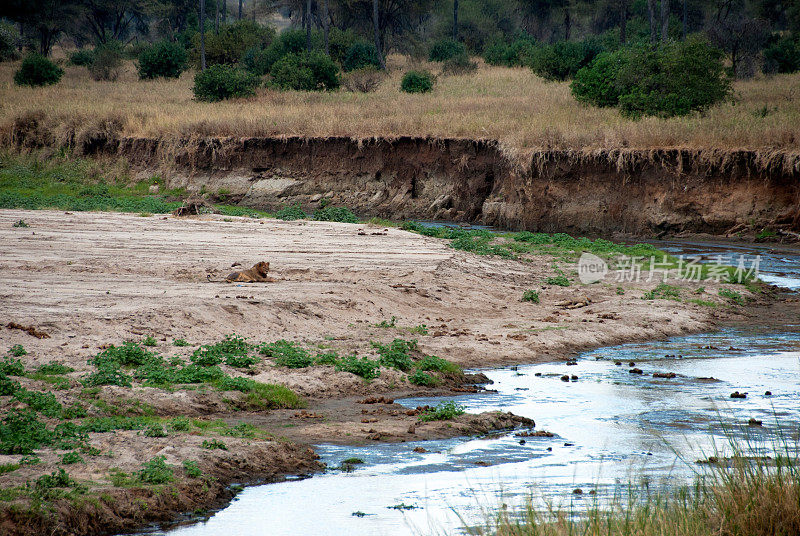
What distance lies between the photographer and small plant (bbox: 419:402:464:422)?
8258 mm

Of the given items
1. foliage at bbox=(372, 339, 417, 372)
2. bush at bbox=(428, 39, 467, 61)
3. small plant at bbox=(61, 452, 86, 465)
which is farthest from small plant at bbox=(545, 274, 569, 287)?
bush at bbox=(428, 39, 467, 61)

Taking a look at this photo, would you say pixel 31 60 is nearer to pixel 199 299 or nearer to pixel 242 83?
pixel 242 83

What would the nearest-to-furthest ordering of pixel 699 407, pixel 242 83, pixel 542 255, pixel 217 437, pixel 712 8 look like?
pixel 217 437 → pixel 699 407 → pixel 542 255 → pixel 242 83 → pixel 712 8

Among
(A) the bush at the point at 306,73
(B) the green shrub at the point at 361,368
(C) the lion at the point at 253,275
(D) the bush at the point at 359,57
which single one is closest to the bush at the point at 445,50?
(D) the bush at the point at 359,57

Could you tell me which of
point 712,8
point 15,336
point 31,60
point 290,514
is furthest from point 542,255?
point 712,8

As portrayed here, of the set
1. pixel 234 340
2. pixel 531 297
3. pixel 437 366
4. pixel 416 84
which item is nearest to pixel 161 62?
pixel 416 84

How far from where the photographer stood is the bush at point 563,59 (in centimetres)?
4238

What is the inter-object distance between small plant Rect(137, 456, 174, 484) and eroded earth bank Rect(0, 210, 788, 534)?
0.01m

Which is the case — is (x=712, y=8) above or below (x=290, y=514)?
above

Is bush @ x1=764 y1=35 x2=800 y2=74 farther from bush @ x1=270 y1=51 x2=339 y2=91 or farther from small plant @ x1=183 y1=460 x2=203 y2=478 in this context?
small plant @ x1=183 y1=460 x2=203 y2=478

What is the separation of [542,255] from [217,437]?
12200 millimetres

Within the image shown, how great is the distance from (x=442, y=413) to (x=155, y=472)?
2911 mm

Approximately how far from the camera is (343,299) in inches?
484

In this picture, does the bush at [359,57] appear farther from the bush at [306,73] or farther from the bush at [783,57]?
the bush at [783,57]
